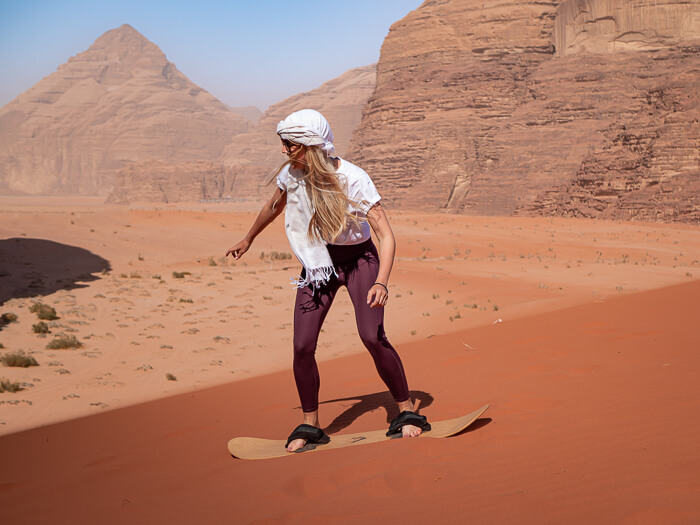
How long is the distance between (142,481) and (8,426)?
8.92 ft

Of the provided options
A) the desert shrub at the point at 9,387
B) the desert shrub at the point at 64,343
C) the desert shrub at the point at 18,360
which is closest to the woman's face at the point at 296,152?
the desert shrub at the point at 9,387

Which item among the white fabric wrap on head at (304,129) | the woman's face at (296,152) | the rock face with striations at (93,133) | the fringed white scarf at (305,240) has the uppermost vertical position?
the rock face with striations at (93,133)

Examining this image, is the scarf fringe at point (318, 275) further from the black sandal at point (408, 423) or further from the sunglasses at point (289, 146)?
the black sandal at point (408, 423)

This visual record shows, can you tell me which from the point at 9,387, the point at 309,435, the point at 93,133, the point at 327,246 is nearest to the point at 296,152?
the point at 327,246

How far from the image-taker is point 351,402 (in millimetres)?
5422

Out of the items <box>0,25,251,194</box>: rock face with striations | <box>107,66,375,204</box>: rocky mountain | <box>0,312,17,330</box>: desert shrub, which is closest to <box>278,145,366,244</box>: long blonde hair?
<box>0,312,17,330</box>: desert shrub

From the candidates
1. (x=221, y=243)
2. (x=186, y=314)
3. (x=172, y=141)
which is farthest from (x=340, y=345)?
(x=172, y=141)

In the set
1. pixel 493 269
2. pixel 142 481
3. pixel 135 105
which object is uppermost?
pixel 135 105

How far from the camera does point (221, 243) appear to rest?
23.8 meters

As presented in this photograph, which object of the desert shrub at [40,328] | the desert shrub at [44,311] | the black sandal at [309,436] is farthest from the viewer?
the desert shrub at [44,311]

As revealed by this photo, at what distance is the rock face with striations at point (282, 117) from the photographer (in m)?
116

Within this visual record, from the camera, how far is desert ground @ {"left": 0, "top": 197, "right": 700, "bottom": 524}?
2873 millimetres

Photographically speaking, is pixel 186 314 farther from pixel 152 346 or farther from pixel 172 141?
pixel 172 141

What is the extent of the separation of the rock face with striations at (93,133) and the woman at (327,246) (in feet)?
492
